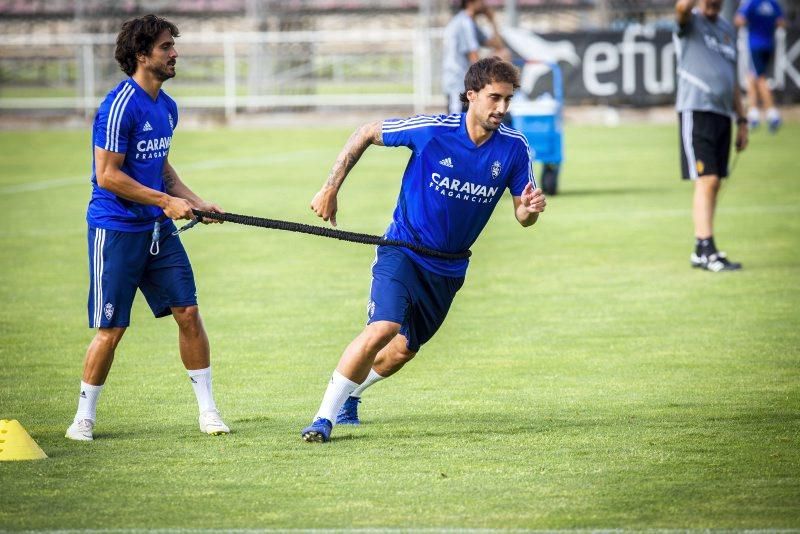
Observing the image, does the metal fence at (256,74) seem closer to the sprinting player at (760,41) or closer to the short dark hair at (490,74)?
the sprinting player at (760,41)

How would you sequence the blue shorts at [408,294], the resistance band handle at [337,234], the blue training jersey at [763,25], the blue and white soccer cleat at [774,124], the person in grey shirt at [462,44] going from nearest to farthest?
the blue shorts at [408,294], the resistance band handle at [337,234], the person in grey shirt at [462,44], the blue and white soccer cleat at [774,124], the blue training jersey at [763,25]

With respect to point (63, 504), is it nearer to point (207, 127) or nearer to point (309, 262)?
point (309, 262)

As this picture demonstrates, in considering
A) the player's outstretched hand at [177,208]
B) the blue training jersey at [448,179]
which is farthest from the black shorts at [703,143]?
the player's outstretched hand at [177,208]

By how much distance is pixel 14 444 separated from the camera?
21.7 ft

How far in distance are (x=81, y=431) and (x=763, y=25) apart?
70.6 ft

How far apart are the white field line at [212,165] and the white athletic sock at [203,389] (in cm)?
1249

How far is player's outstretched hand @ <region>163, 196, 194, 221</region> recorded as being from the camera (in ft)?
22.5

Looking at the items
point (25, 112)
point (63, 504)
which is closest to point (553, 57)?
point (25, 112)

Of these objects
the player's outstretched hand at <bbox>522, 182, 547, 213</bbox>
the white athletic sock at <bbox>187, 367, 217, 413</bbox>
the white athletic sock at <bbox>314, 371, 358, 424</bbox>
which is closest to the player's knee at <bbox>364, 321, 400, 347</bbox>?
the white athletic sock at <bbox>314, 371, 358, 424</bbox>

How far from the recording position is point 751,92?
2589cm

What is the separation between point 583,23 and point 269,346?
28456 millimetres

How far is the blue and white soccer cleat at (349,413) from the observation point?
24.4ft

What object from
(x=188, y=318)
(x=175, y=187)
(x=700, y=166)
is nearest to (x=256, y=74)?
(x=700, y=166)

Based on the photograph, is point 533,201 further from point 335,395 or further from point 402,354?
point 335,395
